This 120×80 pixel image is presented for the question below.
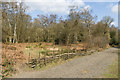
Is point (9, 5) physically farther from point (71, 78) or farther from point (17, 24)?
point (71, 78)

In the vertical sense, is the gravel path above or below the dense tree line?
below

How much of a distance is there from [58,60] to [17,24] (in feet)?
41.6

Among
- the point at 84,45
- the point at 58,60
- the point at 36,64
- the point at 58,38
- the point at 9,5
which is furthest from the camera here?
the point at 58,38

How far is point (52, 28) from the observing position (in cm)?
2692

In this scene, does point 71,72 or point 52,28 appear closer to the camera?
point 71,72

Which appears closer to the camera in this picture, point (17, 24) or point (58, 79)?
point (58, 79)

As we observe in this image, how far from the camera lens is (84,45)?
16656 millimetres

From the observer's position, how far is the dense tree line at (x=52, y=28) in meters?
18.5

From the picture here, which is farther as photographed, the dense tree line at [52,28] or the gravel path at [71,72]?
the dense tree line at [52,28]

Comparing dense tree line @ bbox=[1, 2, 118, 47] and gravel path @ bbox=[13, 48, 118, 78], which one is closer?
gravel path @ bbox=[13, 48, 118, 78]

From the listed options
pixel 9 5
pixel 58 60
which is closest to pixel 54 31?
pixel 9 5

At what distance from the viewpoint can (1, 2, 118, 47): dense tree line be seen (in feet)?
60.8

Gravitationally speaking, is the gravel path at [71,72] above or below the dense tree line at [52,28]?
below

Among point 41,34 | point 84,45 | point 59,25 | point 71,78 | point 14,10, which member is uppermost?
point 14,10
